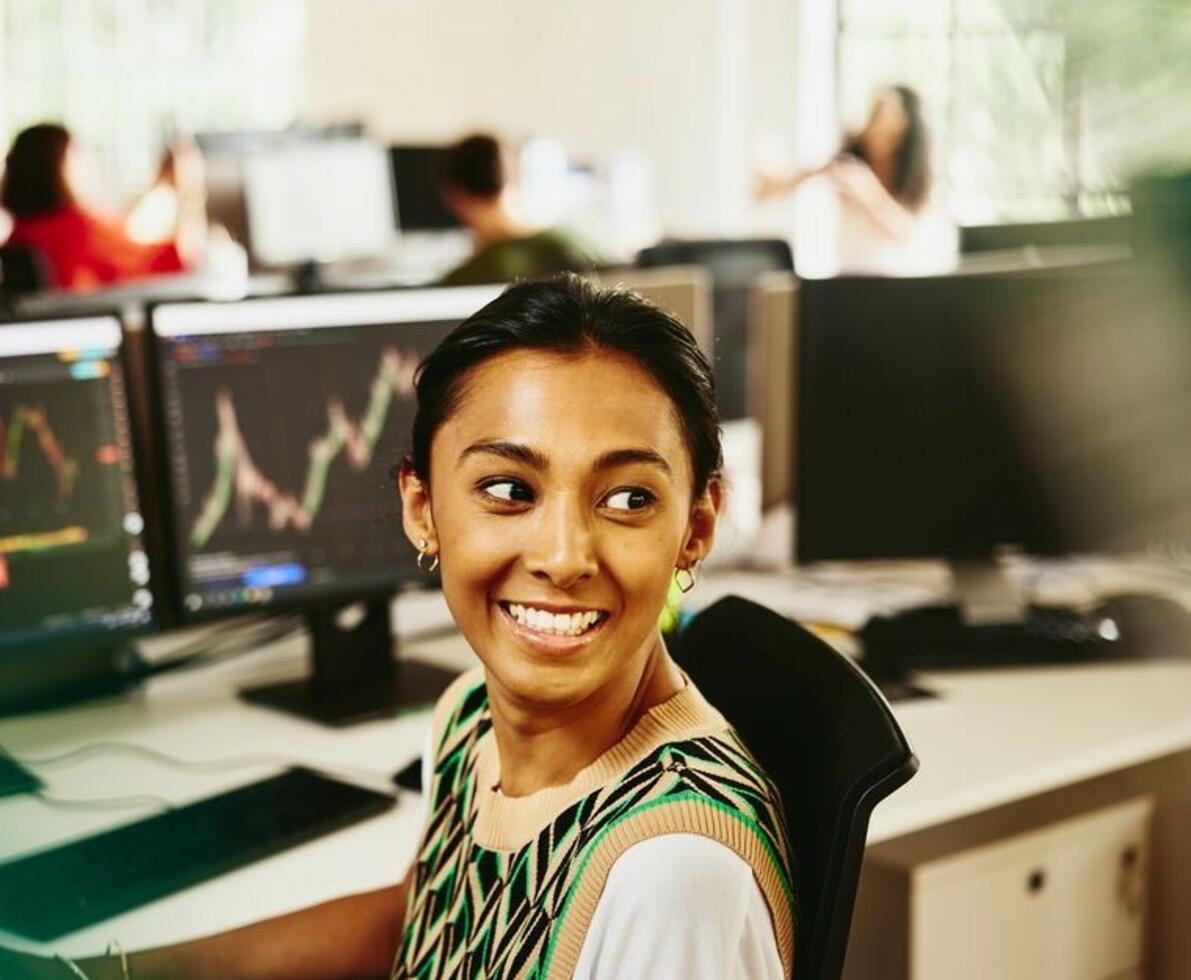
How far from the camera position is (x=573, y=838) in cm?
98

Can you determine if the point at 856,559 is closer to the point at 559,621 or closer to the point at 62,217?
the point at 559,621

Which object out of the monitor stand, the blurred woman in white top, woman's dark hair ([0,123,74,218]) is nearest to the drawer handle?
the monitor stand

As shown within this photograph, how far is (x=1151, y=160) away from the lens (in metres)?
5.23

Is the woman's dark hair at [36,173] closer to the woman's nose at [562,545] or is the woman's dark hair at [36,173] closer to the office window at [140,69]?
the office window at [140,69]

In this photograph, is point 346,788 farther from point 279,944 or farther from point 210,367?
point 210,367

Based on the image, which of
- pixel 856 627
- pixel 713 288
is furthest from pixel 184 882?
pixel 713 288

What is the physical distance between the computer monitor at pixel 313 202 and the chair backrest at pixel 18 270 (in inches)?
105

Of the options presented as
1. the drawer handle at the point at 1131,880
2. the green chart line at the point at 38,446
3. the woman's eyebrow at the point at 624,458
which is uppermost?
the woman's eyebrow at the point at 624,458

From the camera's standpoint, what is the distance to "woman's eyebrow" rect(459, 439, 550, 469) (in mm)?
984

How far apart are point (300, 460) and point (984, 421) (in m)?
0.89

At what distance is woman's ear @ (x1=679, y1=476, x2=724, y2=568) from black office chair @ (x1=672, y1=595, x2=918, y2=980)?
14 centimetres

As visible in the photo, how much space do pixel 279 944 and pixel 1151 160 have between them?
15.4ft

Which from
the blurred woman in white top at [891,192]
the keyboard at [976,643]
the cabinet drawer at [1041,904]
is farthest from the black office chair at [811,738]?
the blurred woman in white top at [891,192]

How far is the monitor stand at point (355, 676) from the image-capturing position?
1840 millimetres
